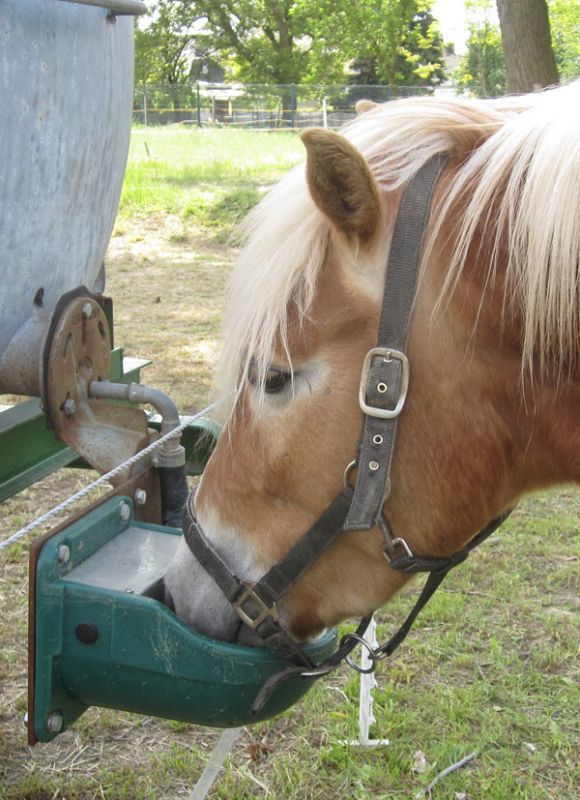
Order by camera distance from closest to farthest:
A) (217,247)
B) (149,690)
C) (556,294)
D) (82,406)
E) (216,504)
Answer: (556,294), (216,504), (149,690), (82,406), (217,247)

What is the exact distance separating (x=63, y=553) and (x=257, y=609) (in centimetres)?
40

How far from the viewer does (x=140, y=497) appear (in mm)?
1916

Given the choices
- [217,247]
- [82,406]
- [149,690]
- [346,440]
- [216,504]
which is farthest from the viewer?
[217,247]

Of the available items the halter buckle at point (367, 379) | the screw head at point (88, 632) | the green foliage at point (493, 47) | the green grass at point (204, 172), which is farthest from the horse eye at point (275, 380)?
the green foliage at point (493, 47)

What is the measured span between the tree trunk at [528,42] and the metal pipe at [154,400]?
13.2 ft

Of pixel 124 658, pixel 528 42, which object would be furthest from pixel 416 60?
pixel 124 658

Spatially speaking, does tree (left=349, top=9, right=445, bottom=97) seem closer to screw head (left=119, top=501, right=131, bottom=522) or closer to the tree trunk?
the tree trunk

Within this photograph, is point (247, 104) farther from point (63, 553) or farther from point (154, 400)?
point (63, 553)

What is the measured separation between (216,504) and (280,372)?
10.2 inches

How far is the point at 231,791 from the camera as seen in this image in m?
2.03

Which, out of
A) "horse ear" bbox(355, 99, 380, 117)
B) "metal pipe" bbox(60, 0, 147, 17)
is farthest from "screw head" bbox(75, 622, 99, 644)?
"metal pipe" bbox(60, 0, 147, 17)

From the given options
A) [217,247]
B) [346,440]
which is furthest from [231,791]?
[217,247]

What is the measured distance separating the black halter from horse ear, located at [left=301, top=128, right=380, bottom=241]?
0.17 feet

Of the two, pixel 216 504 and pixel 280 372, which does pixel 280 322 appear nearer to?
pixel 280 372
